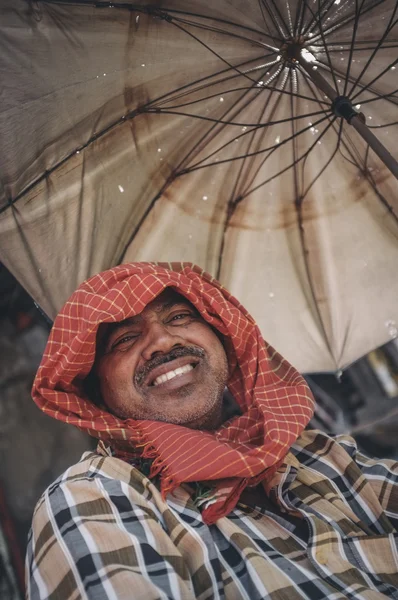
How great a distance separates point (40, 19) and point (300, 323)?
6.24ft

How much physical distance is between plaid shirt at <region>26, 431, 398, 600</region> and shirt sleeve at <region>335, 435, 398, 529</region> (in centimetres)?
13

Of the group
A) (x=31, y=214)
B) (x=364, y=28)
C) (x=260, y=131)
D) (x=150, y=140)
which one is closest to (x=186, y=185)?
(x=150, y=140)

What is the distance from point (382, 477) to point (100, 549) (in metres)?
1.24

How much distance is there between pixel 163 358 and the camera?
6.75ft

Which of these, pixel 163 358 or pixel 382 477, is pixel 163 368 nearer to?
pixel 163 358

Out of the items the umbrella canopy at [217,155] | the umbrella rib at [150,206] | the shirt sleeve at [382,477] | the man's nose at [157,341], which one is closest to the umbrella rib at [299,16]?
the umbrella canopy at [217,155]

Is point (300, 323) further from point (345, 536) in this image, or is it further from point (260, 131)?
point (345, 536)

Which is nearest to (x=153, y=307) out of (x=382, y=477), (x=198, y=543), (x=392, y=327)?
(x=198, y=543)

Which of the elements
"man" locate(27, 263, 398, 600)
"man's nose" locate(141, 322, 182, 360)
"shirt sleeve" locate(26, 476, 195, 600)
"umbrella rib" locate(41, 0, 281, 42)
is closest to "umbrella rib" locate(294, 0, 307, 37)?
"umbrella rib" locate(41, 0, 281, 42)

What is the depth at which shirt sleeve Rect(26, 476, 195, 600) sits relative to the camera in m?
1.24

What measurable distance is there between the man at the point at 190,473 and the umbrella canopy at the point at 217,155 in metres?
0.41

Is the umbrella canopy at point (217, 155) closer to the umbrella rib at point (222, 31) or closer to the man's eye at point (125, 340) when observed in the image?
the umbrella rib at point (222, 31)

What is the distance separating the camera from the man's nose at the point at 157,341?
2.05 m

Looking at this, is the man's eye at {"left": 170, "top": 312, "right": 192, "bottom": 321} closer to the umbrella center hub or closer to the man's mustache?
the man's mustache
